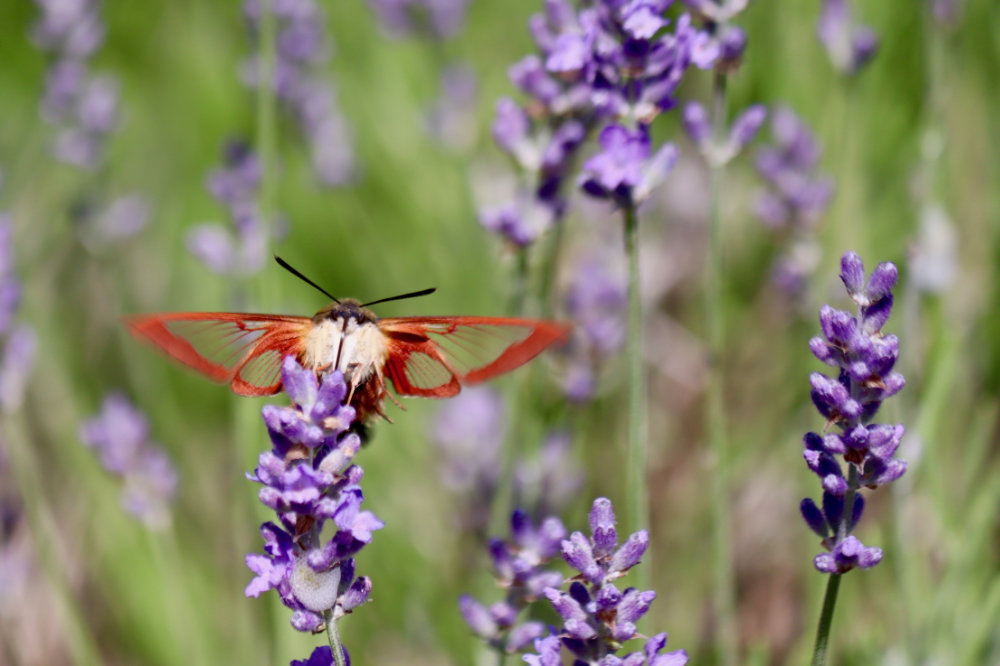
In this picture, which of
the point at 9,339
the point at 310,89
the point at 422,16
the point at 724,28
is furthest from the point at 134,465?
the point at 422,16

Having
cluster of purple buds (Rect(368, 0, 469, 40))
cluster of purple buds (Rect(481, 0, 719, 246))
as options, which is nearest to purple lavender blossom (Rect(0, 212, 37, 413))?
cluster of purple buds (Rect(481, 0, 719, 246))

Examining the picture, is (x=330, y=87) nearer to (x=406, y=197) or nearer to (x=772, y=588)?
(x=406, y=197)

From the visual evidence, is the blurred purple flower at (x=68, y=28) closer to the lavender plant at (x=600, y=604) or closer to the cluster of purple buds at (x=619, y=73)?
the cluster of purple buds at (x=619, y=73)

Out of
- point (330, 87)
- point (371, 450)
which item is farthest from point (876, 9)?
point (371, 450)

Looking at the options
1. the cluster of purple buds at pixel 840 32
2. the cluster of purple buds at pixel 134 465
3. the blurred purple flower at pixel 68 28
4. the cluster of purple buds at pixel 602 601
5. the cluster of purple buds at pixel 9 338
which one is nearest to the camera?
the cluster of purple buds at pixel 602 601

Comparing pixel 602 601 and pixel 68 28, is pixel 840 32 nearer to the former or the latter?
pixel 602 601

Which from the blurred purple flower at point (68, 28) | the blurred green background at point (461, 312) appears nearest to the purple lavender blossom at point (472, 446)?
the blurred green background at point (461, 312)

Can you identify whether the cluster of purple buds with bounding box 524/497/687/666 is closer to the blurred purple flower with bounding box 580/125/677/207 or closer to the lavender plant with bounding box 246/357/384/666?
the lavender plant with bounding box 246/357/384/666
